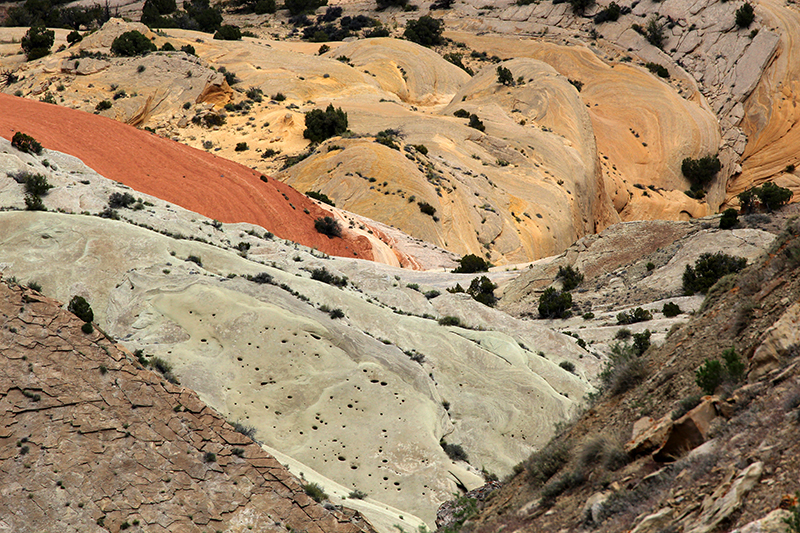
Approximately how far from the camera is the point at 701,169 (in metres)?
82.5

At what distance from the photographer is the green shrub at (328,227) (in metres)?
49.8

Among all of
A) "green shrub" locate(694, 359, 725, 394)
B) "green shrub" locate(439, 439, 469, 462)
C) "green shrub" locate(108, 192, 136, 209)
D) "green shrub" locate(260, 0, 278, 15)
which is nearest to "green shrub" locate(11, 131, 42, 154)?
"green shrub" locate(108, 192, 136, 209)

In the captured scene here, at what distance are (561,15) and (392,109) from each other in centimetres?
4632

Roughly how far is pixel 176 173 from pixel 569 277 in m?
27.9

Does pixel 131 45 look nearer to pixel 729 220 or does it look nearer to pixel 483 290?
pixel 483 290

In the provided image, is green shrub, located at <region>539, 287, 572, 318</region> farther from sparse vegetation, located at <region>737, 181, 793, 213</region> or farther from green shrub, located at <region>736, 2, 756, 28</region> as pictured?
green shrub, located at <region>736, 2, 756, 28</region>

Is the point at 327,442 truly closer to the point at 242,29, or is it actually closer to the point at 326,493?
the point at 326,493

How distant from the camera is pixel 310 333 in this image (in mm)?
22469

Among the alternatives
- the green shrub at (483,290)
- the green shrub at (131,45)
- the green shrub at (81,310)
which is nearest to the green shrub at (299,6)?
the green shrub at (131,45)

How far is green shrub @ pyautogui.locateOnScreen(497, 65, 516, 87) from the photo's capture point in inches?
3174

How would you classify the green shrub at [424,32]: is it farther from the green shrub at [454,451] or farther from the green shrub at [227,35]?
the green shrub at [454,451]

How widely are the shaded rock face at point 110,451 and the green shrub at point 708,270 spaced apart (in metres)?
26.5

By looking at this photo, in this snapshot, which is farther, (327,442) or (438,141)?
(438,141)

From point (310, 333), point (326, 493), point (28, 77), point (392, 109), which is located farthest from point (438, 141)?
point (326, 493)
